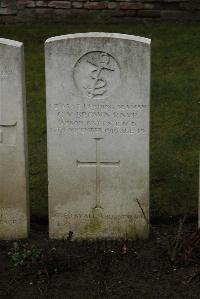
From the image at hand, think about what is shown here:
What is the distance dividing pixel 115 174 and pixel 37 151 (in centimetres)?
184

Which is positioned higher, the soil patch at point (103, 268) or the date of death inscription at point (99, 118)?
the date of death inscription at point (99, 118)

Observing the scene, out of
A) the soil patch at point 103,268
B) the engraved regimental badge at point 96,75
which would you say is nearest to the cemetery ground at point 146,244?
the soil patch at point 103,268

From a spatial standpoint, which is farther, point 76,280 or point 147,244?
point 147,244

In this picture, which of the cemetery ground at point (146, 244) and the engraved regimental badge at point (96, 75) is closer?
the cemetery ground at point (146, 244)

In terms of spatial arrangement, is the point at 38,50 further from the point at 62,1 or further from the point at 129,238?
the point at 129,238

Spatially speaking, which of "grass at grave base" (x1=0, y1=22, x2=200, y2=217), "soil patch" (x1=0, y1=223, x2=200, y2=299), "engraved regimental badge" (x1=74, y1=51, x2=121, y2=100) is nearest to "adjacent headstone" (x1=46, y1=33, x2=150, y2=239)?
"engraved regimental badge" (x1=74, y1=51, x2=121, y2=100)

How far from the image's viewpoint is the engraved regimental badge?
220 inches

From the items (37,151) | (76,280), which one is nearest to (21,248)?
(76,280)

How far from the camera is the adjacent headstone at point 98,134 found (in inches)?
219

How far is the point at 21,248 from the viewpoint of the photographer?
5809 mm

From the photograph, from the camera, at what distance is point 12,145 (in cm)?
579

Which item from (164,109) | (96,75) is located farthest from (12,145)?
(164,109)

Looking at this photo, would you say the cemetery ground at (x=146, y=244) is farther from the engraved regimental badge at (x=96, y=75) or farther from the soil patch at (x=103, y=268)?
the engraved regimental badge at (x=96, y=75)

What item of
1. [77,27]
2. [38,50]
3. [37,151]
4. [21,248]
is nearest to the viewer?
[21,248]
